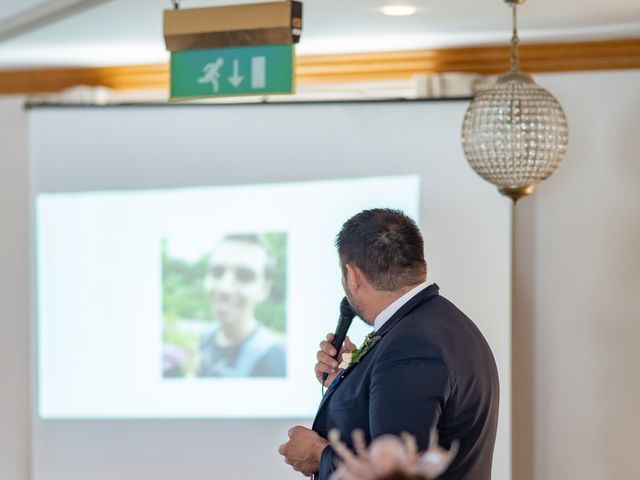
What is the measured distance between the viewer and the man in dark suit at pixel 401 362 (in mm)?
2156

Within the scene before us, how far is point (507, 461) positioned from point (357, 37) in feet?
5.76

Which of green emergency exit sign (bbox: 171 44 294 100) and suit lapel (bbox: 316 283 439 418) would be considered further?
green emergency exit sign (bbox: 171 44 294 100)

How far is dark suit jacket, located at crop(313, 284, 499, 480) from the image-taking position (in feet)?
6.95

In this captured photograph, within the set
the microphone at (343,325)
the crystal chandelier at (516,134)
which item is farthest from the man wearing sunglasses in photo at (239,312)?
the microphone at (343,325)

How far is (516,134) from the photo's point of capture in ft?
11.4

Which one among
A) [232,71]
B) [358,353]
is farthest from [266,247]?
[358,353]

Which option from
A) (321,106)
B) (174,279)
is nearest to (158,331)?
(174,279)

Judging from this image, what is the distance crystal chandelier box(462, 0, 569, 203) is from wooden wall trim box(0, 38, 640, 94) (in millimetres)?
813

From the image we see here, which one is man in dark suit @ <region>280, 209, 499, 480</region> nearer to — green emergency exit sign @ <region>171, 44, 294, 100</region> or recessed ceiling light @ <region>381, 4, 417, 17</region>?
green emergency exit sign @ <region>171, 44, 294, 100</region>

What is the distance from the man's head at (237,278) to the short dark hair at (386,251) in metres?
2.05

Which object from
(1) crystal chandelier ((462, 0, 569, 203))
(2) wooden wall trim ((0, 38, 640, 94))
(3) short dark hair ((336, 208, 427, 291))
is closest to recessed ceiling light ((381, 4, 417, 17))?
(1) crystal chandelier ((462, 0, 569, 203))

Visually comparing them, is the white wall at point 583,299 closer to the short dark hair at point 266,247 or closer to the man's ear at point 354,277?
the short dark hair at point 266,247

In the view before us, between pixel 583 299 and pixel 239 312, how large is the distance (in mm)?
1384

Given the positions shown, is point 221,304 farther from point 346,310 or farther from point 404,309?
point 404,309
